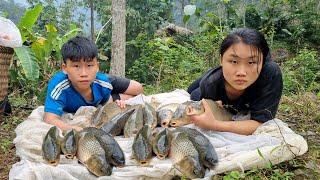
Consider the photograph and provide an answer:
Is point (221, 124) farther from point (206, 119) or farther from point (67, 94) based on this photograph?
point (67, 94)

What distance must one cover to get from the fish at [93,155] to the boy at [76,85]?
628 mm

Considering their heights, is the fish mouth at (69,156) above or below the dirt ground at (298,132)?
above

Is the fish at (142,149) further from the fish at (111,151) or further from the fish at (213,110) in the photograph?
the fish at (213,110)

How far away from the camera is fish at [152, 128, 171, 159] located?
3.15 meters

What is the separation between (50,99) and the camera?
4.20 m

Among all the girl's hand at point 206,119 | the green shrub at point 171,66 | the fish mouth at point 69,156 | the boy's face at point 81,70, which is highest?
the boy's face at point 81,70

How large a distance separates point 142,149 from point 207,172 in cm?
50

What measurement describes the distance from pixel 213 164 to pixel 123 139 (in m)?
0.97

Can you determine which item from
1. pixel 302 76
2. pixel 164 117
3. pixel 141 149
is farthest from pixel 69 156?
pixel 302 76

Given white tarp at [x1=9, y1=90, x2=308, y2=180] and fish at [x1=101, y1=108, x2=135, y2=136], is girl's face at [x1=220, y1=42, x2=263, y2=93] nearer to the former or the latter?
white tarp at [x1=9, y1=90, x2=308, y2=180]

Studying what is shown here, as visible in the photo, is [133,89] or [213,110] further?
[133,89]

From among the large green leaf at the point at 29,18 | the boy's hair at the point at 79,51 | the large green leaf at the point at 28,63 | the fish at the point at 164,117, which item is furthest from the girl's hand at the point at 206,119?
the large green leaf at the point at 29,18

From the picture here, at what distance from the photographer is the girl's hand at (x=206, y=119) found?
349 cm

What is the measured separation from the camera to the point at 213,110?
3.68 metres
